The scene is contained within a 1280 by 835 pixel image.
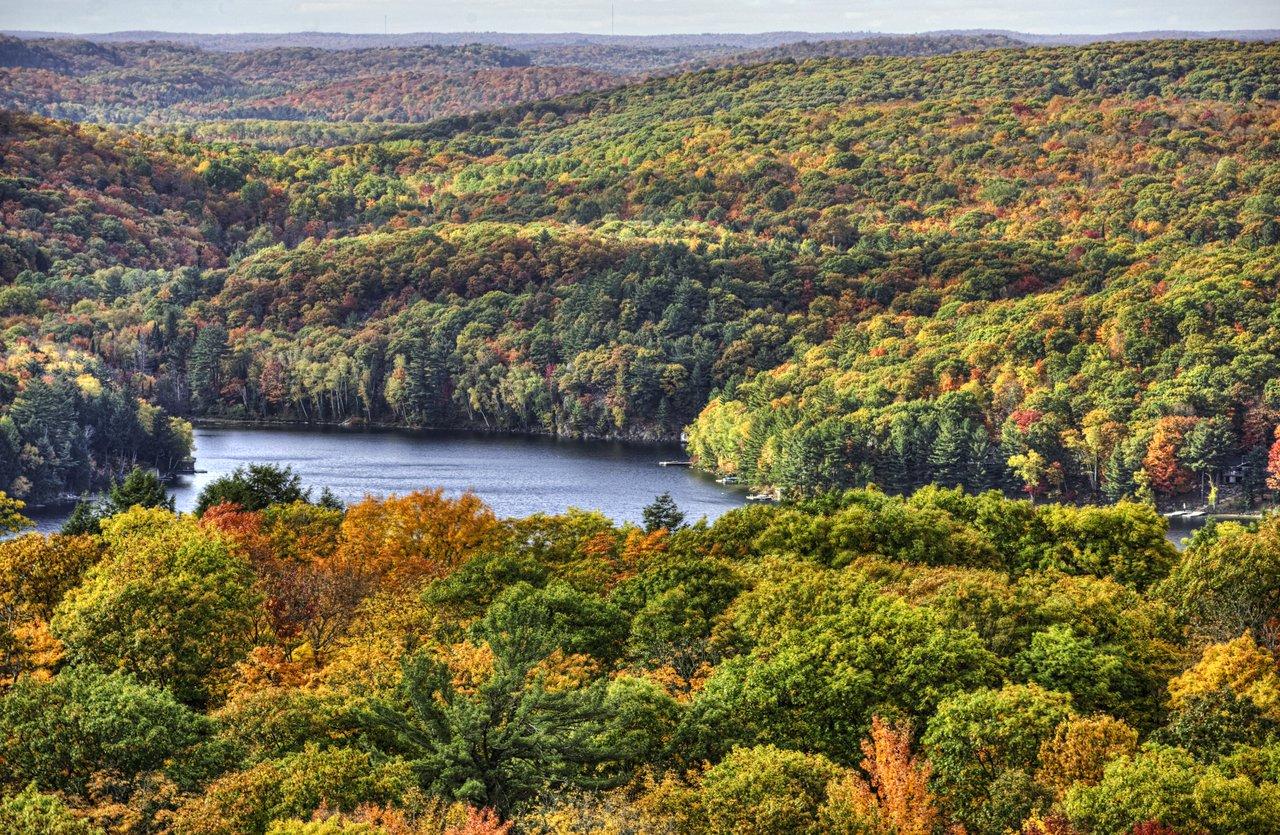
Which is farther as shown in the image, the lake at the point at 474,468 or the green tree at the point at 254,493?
the lake at the point at 474,468

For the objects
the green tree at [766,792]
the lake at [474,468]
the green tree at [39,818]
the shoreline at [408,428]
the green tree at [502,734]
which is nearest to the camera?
the green tree at [39,818]

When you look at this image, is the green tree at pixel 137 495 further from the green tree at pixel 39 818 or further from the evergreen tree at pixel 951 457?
the evergreen tree at pixel 951 457

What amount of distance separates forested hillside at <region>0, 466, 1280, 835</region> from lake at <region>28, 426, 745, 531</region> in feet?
163

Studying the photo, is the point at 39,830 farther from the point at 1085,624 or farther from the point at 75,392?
the point at 75,392

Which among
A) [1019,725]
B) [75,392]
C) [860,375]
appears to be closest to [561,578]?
[1019,725]

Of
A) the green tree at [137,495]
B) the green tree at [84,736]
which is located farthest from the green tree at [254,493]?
the green tree at [84,736]

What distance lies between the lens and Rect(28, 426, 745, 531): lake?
112 metres

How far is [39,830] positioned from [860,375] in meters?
120

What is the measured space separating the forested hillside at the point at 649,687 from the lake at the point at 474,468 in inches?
1957

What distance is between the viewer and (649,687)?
4084cm

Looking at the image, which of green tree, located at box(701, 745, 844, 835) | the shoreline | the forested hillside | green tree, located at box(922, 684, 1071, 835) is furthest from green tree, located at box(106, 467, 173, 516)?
the shoreline

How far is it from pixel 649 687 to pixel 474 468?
88.4 metres

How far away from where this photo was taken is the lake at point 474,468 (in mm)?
111562

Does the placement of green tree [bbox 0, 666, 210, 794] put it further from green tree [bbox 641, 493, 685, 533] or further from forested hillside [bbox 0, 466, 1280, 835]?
green tree [bbox 641, 493, 685, 533]
